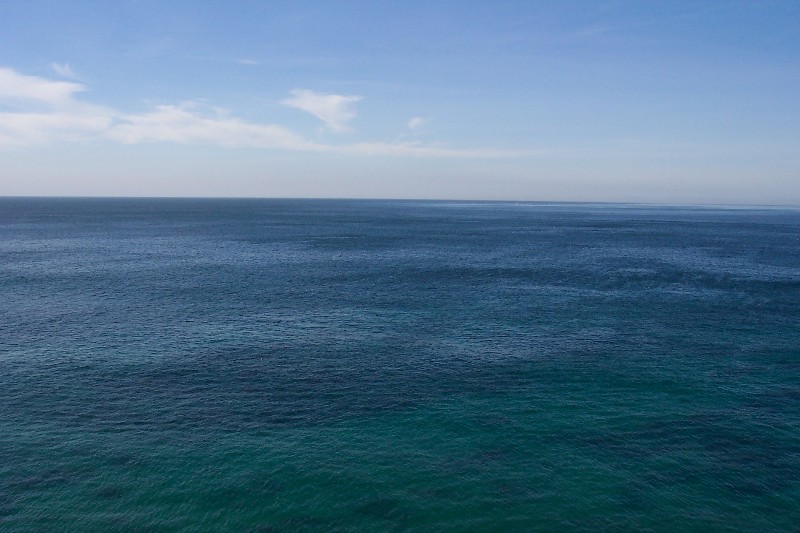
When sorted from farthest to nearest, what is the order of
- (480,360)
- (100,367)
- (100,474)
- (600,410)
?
1. (480,360)
2. (100,367)
3. (600,410)
4. (100,474)

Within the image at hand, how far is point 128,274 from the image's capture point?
14738cm

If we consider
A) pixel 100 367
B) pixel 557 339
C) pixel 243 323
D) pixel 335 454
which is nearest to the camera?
pixel 335 454

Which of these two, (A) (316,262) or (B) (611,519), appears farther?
(A) (316,262)

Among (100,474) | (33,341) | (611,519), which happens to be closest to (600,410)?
(611,519)

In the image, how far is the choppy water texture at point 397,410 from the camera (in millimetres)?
48750

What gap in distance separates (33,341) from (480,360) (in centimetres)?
7271

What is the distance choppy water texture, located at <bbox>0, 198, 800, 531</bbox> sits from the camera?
48.8 metres

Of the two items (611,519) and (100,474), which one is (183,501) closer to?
(100,474)

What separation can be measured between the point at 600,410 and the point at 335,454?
108 feet

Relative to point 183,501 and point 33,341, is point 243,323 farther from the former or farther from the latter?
point 183,501

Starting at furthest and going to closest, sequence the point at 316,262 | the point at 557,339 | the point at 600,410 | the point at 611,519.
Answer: the point at 316,262
the point at 557,339
the point at 600,410
the point at 611,519

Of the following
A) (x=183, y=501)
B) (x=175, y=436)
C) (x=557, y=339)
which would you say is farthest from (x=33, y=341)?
(x=557, y=339)

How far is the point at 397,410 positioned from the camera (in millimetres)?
66500

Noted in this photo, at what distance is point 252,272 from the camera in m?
155
